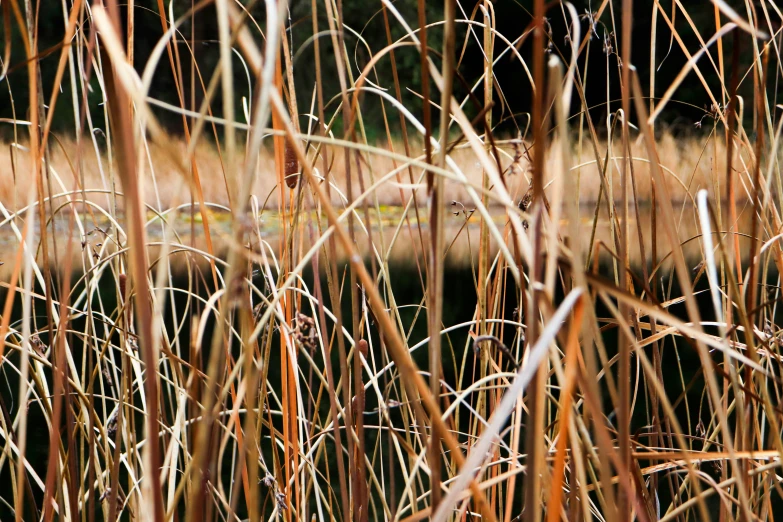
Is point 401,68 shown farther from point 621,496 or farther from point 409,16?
point 621,496

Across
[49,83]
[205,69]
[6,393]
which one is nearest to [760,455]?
[6,393]

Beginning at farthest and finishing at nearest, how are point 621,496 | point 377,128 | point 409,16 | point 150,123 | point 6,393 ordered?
point 377,128, point 409,16, point 6,393, point 621,496, point 150,123

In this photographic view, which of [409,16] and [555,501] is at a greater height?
[409,16]

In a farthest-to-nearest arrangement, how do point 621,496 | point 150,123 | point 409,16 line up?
point 409,16, point 621,496, point 150,123

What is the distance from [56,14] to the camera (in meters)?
4.77

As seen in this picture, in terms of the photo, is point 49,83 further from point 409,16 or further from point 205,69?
point 409,16

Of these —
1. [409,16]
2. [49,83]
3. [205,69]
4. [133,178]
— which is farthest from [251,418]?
[205,69]

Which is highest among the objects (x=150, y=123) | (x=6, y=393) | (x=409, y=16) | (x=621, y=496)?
(x=409, y=16)

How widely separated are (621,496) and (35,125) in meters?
0.23

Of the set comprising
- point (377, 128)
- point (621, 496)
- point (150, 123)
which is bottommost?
point (621, 496)

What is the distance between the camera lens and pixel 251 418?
17 cm

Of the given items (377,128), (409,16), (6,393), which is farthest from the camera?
(377,128)

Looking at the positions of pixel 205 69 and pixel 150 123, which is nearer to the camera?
pixel 150 123

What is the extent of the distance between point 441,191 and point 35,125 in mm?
155
